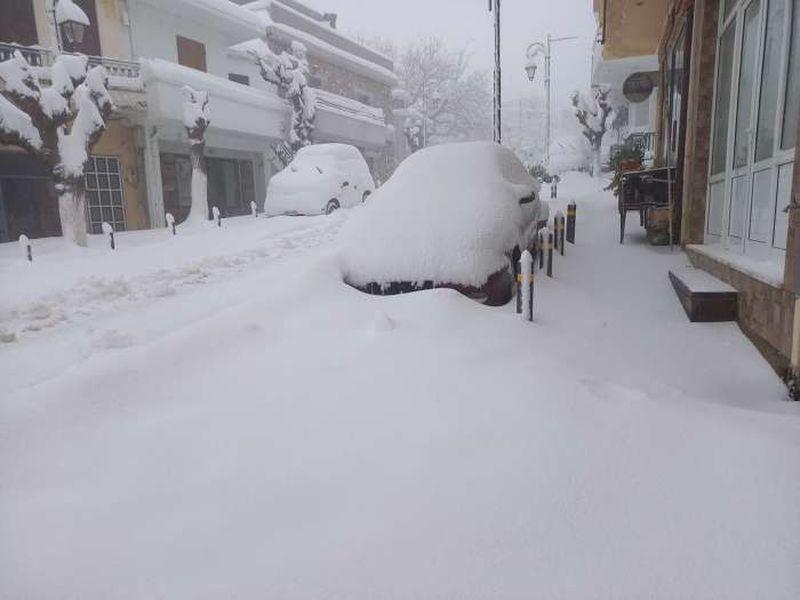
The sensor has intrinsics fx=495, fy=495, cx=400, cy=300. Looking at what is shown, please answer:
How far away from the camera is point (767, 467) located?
212 cm

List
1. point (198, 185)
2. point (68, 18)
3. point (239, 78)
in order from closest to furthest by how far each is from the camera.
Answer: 1. point (68, 18)
2. point (198, 185)
3. point (239, 78)

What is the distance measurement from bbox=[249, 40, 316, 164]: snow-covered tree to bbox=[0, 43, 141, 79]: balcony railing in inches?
242

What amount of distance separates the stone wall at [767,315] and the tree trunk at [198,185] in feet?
47.4

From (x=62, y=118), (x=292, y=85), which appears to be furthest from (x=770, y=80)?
(x=292, y=85)

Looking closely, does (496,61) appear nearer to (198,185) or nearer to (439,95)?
(198,185)

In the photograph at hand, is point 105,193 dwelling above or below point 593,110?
below

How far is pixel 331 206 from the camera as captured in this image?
14695 mm

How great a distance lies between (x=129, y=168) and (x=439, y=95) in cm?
2864

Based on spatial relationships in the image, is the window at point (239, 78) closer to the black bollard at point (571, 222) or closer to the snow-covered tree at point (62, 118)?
the snow-covered tree at point (62, 118)

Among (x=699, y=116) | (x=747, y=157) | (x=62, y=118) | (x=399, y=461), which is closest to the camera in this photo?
(x=399, y=461)

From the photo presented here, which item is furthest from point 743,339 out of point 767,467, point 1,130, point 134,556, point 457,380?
point 1,130

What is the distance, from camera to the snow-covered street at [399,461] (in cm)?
170

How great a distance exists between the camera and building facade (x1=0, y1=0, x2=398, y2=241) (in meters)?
11.7

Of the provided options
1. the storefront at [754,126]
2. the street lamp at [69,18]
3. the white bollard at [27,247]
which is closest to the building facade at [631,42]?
the storefront at [754,126]
